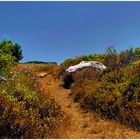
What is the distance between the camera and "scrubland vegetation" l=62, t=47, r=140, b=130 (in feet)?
45.8

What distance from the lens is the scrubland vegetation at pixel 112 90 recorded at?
45.8ft

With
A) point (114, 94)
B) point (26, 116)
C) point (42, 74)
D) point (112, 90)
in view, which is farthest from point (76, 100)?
point (42, 74)

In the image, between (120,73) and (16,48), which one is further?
(16,48)

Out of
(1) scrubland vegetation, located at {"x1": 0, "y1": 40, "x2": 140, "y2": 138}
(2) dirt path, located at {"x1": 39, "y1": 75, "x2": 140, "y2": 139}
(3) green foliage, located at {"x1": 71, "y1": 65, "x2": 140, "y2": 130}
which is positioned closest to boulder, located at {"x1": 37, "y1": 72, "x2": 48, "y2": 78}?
(1) scrubland vegetation, located at {"x1": 0, "y1": 40, "x2": 140, "y2": 138}

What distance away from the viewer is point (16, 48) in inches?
1414

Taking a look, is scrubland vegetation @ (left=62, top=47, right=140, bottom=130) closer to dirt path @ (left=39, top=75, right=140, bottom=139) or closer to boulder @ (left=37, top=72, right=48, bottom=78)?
dirt path @ (left=39, top=75, right=140, bottom=139)

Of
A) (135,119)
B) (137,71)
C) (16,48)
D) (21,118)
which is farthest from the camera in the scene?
(16,48)

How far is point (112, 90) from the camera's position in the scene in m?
16.3

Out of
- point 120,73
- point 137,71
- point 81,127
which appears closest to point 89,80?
point 120,73

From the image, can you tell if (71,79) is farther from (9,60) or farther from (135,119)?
(135,119)

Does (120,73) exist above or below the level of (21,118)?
above

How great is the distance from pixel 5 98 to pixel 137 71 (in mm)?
6969

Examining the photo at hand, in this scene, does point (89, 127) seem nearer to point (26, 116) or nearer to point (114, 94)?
point (114, 94)

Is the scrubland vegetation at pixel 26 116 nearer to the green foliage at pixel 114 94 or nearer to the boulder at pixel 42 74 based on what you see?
the green foliage at pixel 114 94
